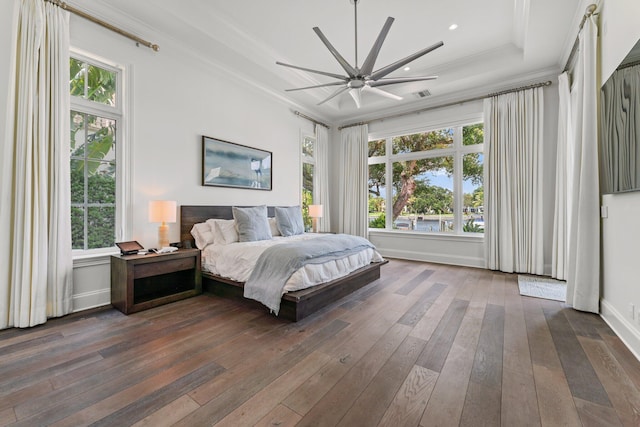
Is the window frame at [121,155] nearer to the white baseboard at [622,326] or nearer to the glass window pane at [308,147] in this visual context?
the glass window pane at [308,147]

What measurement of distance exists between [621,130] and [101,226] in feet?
16.3

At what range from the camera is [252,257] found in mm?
2982

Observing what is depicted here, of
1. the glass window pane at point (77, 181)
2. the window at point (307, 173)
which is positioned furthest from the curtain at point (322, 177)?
the glass window pane at point (77, 181)

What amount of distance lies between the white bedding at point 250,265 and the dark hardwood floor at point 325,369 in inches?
14.1

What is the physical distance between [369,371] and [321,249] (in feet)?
4.61

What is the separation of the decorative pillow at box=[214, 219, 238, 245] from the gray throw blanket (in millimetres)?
922

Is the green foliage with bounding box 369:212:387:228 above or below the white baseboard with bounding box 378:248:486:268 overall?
above

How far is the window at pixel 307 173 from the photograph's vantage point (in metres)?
5.90

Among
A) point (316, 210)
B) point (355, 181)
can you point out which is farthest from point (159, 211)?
point (355, 181)

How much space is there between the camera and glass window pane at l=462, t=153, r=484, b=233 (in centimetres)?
489

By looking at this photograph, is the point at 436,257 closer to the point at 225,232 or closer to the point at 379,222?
the point at 379,222

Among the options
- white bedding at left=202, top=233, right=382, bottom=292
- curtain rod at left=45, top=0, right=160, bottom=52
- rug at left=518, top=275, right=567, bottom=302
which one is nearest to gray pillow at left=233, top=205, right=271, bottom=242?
white bedding at left=202, top=233, right=382, bottom=292

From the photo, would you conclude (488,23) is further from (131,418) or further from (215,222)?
(131,418)

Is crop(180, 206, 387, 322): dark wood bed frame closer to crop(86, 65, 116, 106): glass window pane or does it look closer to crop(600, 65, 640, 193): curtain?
crop(86, 65, 116, 106): glass window pane
